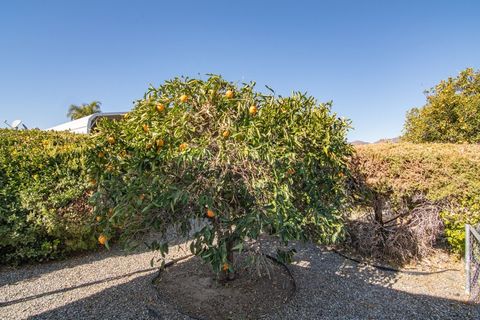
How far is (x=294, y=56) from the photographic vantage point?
8602 mm

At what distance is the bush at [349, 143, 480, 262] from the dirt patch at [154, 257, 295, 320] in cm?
206

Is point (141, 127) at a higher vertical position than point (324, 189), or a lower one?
higher

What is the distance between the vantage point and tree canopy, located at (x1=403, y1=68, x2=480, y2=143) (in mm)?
8203

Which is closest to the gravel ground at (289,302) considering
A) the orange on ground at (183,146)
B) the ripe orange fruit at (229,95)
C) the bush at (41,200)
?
the bush at (41,200)

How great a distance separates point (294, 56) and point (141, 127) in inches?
280

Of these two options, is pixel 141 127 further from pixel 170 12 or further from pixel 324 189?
pixel 170 12

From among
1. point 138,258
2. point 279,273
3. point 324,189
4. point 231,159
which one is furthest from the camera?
point 138,258

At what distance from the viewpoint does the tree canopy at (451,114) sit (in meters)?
8.20

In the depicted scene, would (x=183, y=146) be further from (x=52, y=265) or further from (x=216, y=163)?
(x=52, y=265)

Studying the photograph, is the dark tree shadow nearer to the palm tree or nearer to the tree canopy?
the tree canopy

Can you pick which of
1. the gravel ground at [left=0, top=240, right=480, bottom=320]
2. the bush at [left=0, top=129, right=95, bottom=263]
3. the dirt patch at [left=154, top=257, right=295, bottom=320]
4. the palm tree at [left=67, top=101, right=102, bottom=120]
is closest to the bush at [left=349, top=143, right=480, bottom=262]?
the gravel ground at [left=0, top=240, right=480, bottom=320]

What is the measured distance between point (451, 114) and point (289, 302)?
8809 mm

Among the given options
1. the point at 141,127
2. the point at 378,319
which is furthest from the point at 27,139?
the point at 378,319

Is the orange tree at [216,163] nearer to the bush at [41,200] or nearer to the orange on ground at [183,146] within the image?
the orange on ground at [183,146]
